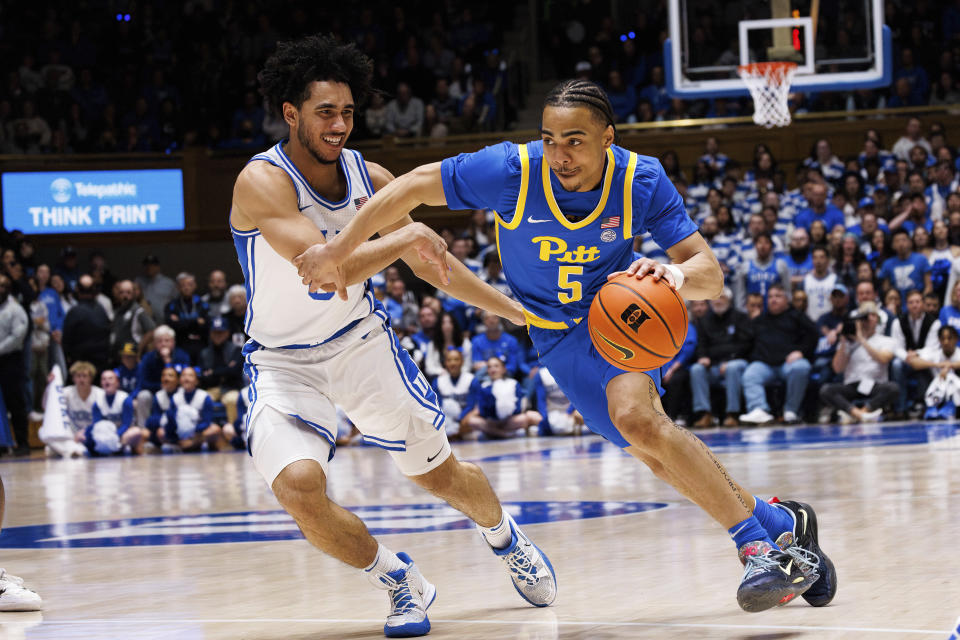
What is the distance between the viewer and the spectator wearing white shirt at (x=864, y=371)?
13297 mm

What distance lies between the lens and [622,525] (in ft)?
21.5

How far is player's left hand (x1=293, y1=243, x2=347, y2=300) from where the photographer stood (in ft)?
13.9

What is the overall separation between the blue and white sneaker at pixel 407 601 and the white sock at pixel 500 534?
0.32m

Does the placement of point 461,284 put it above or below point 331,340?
above

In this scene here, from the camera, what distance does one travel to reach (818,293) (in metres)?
13.8

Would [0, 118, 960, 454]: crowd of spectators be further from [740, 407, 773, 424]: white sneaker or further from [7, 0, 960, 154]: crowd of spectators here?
[7, 0, 960, 154]: crowd of spectators

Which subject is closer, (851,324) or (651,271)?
(651,271)

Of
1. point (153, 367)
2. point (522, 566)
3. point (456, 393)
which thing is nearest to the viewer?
point (522, 566)

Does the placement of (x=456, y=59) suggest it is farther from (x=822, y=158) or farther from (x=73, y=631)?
(x=73, y=631)

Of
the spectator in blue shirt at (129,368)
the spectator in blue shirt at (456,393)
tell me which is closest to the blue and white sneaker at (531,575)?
the spectator in blue shirt at (456,393)

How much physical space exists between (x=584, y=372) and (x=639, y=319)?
1.61ft

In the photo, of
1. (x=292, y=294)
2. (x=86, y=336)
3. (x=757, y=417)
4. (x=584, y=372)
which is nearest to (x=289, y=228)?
(x=292, y=294)

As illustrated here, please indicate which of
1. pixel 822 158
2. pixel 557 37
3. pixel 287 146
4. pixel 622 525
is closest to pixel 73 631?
pixel 287 146

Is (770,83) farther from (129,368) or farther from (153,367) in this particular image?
(129,368)
